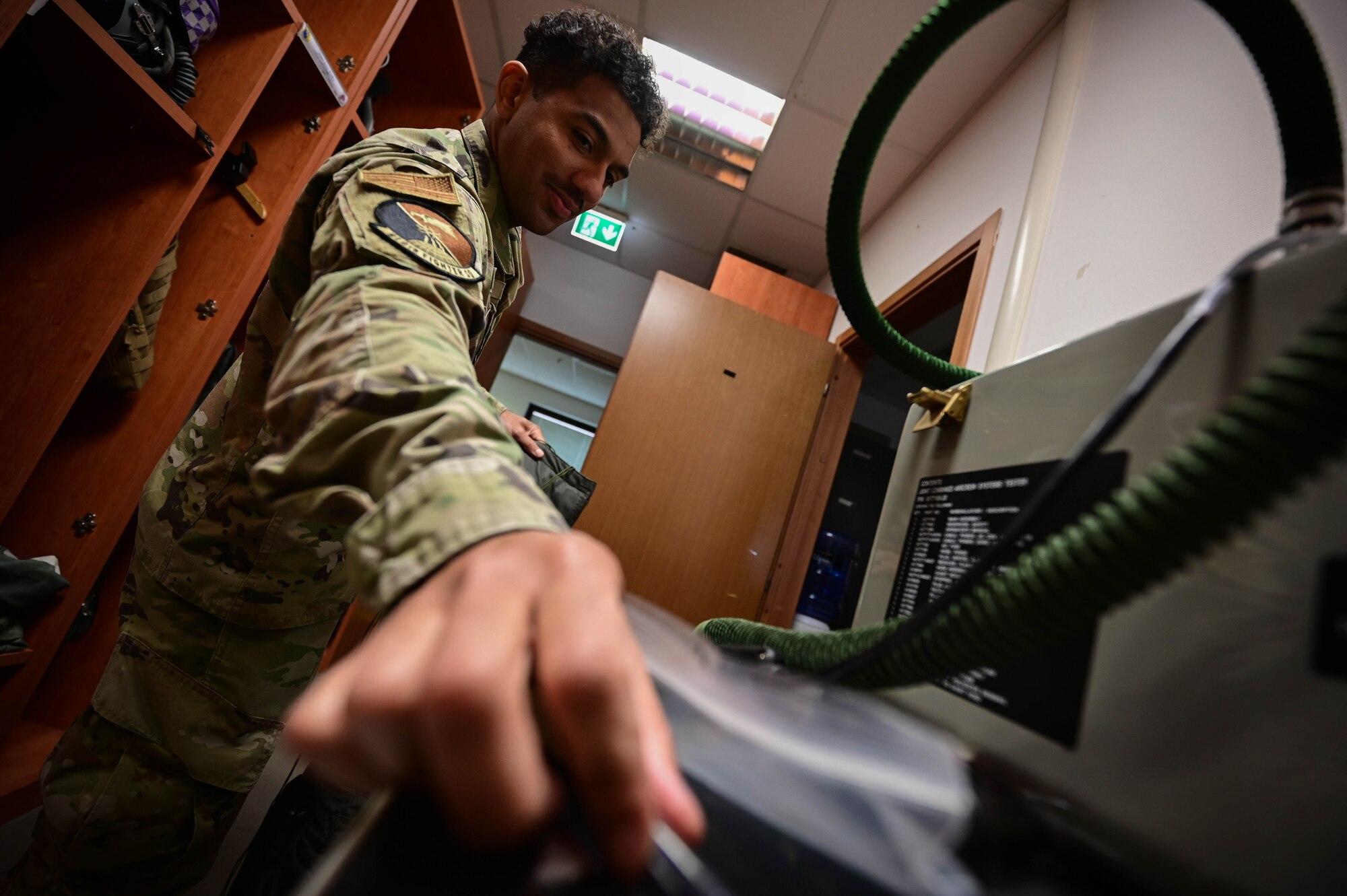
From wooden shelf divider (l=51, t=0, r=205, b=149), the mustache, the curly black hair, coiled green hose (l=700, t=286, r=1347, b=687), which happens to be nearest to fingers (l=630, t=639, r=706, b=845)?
coiled green hose (l=700, t=286, r=1347, b=687)

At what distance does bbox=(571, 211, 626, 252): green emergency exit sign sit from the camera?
3264mm

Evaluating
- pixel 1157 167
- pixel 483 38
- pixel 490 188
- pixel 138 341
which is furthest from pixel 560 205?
pixel 483 38

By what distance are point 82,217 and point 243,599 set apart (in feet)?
2.74

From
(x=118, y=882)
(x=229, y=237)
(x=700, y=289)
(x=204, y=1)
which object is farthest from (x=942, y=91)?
(x=118, y=882)

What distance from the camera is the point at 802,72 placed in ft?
6.61

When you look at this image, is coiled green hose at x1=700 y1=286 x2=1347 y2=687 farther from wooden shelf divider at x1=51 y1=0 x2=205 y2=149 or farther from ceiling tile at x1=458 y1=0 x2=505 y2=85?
ceiling tile at x1=458 y1=0 x2=505 y2=85

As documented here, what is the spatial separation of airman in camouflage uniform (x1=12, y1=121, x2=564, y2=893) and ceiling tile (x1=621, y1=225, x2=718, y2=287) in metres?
2.53

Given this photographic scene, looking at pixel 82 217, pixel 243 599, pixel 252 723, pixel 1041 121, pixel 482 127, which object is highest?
pixel 1041 121

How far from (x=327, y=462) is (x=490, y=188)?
0.76 metres

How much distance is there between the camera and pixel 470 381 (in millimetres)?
323

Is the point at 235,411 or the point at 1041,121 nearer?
the point at 235,411

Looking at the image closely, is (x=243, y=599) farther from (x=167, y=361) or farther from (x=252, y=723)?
(x=167, y=361)

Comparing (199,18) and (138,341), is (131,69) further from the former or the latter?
(138,341)

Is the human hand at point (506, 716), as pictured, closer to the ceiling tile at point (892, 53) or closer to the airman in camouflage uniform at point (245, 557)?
the airman in camouflage uniform at point (245, 557)
